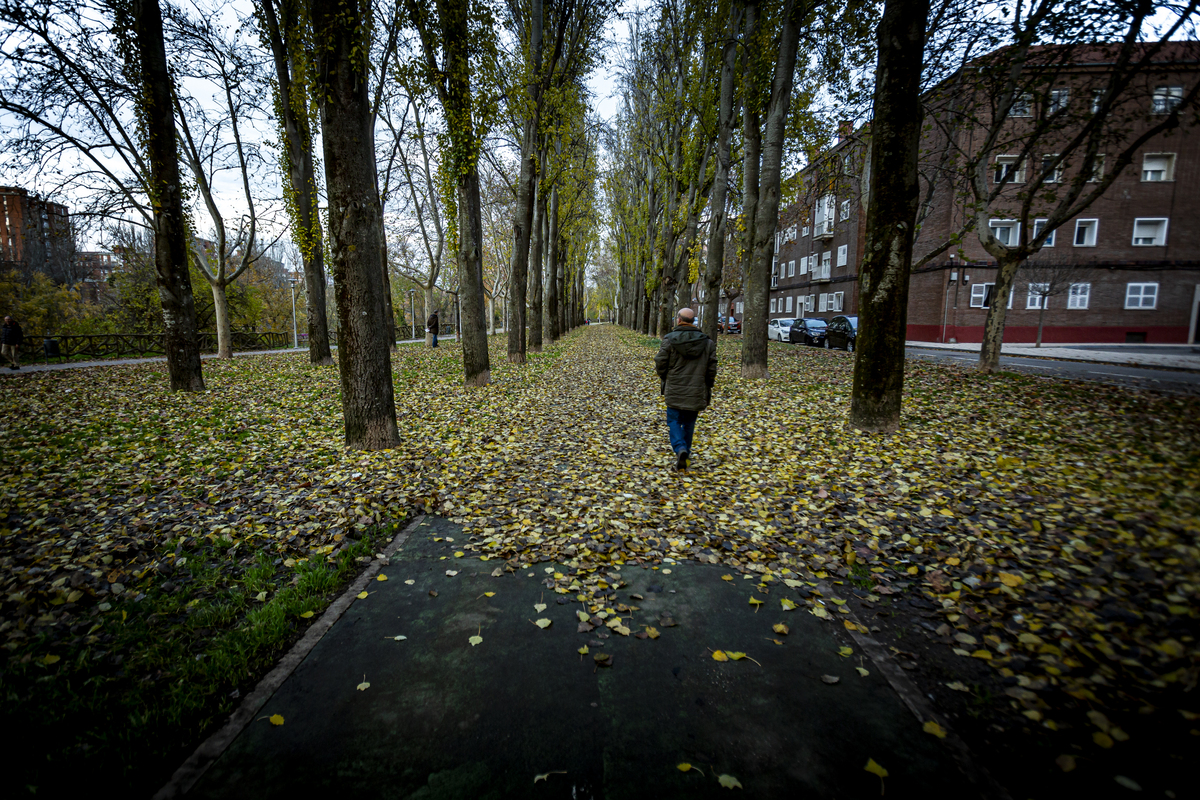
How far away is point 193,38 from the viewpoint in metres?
15.0

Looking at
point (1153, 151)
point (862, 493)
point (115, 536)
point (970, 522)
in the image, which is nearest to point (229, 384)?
point (115, 536)

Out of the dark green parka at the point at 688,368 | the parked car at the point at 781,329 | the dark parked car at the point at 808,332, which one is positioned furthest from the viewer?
the parked car at the point at 781,329

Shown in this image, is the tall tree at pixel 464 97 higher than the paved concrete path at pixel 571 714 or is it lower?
higher

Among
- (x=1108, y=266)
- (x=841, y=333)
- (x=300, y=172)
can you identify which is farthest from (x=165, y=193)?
(x=1108, y=266)

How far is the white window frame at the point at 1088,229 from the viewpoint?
2830cm

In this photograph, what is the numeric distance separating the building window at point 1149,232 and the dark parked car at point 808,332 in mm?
17565

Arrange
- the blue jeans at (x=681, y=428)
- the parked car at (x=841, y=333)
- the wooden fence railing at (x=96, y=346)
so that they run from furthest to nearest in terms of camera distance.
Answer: the parked car at (x=841, y=333) < the wooden fence railing at (x=96, y=346) < the blue jeans at (x=681, y=428)

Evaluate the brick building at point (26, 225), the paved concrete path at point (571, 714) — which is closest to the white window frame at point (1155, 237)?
the paved concrete path at point (571, 714)

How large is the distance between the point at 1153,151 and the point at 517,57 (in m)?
35.3

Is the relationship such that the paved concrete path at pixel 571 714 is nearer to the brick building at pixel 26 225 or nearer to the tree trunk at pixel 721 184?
the tree trunk at pixel 721 184

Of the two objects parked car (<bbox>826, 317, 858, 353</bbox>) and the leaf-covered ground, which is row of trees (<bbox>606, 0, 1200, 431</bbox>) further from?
parked car (<bbox>826, 317, 858, 353</bbox>)

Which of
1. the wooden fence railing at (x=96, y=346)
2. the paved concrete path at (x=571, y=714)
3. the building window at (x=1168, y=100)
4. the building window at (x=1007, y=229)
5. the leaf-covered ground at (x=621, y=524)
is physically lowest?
the paved concrete path at (x=571, y=714)

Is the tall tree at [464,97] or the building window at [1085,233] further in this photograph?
the building window at [1085,233]

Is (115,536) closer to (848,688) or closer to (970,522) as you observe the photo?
(848,688)
